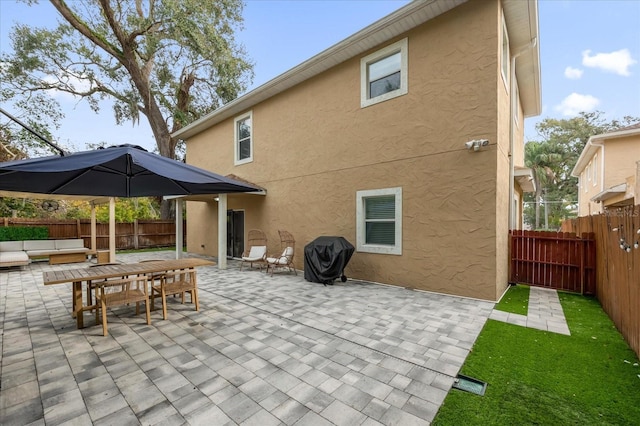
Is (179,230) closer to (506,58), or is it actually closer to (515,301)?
(515,301)

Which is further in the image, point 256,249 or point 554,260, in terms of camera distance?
point 256,249

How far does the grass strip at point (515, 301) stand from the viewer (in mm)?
4965

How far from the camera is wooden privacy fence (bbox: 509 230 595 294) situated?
243 inches

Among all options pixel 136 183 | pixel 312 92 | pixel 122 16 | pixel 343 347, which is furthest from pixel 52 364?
pixel 122 16

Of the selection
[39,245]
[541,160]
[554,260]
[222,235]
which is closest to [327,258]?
[222,235]

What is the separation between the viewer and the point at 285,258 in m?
8.02

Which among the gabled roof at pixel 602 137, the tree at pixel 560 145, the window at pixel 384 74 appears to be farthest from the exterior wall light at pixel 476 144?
the tree at pixel 560 145

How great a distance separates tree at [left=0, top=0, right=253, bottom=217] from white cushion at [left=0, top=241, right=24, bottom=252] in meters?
7.82

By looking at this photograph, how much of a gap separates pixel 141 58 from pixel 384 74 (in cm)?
1365

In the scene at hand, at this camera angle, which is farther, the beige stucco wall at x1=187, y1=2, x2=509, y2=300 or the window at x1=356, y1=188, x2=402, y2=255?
the window at x1=356, y1=188, x2=402, y2=255

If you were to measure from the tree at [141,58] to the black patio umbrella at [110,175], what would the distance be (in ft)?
33.5

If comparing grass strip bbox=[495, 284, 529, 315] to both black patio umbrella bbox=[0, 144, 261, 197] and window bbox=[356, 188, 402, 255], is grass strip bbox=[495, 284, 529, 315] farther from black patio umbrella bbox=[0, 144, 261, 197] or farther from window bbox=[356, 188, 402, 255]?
black patio umbrella bbox=[0, 144, 261, 197]

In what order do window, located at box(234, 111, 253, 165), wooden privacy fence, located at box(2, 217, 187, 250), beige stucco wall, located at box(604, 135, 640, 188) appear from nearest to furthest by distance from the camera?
window, located at box(234, 111, 253, 165) → beige stucco wall, located at box(604, 135, 640, 188) → wooden privacy fence, located at box(2, 217, 187, 250)

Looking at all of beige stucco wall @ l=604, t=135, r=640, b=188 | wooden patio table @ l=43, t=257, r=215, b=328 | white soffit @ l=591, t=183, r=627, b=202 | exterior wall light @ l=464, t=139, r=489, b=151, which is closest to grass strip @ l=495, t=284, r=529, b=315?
exterior wall light @ l=464, t=139, r=489, b=151
